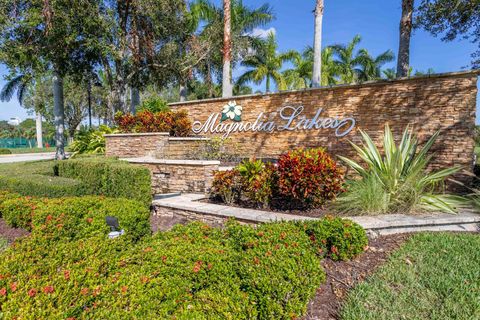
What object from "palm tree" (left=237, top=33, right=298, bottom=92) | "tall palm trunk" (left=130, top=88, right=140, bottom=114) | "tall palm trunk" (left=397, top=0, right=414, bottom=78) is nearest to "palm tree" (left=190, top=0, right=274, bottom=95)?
"palm tree" (left=237, top=33, right=298, bottom=92)

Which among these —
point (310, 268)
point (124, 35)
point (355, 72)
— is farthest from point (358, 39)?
point (310, 268)

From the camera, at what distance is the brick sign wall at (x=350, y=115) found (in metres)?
5.56

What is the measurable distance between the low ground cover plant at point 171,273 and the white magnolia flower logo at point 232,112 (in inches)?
230

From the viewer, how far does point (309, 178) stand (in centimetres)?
448

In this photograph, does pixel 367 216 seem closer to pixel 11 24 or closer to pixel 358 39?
pixel 11 24

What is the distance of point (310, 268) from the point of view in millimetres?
2371

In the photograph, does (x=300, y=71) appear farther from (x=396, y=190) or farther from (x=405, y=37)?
(x=396, y=190)

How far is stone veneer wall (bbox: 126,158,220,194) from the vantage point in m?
5.92

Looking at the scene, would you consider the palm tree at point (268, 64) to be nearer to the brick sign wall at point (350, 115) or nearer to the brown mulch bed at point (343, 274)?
the brick sign wall at point (350, 115)

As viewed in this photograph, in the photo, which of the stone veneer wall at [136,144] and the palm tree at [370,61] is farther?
the palm tree at [370,61]

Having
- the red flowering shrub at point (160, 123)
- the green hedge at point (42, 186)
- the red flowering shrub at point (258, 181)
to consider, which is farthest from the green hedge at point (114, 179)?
the red flowering shrub at point (160, 123)

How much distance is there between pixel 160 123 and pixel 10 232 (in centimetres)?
506

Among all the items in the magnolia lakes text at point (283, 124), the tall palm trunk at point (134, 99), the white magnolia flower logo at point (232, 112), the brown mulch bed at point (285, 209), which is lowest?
the brown mulch bed at point (285, 209)

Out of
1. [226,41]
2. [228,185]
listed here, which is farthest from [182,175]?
[226,41]
